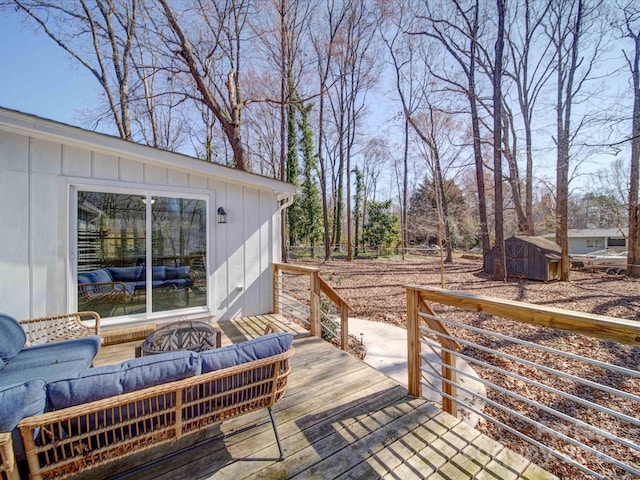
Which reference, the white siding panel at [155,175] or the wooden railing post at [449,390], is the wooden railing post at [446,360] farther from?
the white siding panel at [155,175]

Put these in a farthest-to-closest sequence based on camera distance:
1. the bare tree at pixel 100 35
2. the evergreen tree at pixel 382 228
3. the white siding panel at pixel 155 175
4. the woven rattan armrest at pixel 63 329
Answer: the evergreen tree at pixel 382 228 < the bare tree at pixel 100 35 < the white siding panel at pixel 155 175 < the woven rattan armrest at pixel 63 329

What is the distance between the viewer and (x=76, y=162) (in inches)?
136

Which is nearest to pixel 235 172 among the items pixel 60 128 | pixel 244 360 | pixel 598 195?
pixel 60 128

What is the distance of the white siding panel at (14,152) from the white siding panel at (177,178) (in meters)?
1.42

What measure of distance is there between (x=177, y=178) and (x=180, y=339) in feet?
8.21

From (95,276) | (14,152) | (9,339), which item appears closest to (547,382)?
(9,339)

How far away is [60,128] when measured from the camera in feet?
10.2

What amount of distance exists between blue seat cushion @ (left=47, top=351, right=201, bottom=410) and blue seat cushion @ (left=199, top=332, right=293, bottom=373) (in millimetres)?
70

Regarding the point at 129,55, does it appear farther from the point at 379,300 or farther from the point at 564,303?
the point at 564,303

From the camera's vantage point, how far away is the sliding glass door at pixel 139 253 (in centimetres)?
362

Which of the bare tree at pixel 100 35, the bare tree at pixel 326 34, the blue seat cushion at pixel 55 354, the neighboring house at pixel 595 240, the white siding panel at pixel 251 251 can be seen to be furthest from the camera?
the neighboring house at pixel 595 240

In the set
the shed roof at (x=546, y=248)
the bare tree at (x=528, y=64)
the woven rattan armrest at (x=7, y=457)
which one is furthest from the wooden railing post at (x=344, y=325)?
the bare tree at (x=528, y=64)

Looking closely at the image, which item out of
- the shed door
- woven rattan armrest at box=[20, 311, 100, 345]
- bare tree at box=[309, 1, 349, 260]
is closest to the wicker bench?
woven rattan armrest at box=[20, 311, 100, 345]

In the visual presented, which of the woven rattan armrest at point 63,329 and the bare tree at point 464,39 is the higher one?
the bare tree at point 464,39
